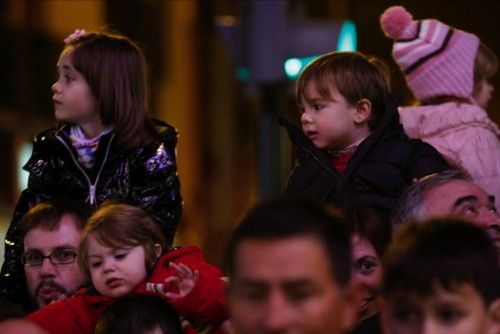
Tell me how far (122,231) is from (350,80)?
1.22 metres

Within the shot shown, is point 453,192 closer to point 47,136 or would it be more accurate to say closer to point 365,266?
point 365,266

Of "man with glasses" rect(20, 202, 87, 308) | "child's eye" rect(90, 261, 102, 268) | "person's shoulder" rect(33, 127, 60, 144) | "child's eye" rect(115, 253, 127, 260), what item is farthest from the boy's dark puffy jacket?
"person's shoulder" rect(33, 127, 60, 144)

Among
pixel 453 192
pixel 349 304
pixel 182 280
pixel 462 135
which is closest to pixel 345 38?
pixel 462 135

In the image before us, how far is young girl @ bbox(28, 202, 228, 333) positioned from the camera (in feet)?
22.1

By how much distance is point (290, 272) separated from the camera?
4551mm

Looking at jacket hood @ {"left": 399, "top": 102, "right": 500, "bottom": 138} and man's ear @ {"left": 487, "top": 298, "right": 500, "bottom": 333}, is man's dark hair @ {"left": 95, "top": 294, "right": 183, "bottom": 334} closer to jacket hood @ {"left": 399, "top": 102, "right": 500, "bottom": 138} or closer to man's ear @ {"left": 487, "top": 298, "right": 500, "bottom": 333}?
man's ear @ {"left": 487, "top": 298, "right": 500, "bottom": 333}

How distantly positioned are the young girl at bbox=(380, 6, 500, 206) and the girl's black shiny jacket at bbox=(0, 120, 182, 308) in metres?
1.25

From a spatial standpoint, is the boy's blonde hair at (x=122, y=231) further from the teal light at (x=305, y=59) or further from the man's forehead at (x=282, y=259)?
the teal light at (x=305, y=59)

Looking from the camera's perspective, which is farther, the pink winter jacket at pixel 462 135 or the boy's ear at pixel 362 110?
the pink winter jacket at pixel 462 135

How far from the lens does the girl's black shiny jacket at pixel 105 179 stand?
7441mm

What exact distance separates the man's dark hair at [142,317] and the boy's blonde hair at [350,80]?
132 centimetres

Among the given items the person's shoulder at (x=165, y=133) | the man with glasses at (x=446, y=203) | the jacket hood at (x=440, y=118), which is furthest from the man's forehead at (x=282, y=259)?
the jacket hood at (x=440, y=118)

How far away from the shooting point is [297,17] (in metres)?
10.3

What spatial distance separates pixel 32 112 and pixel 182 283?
954 centimetres
